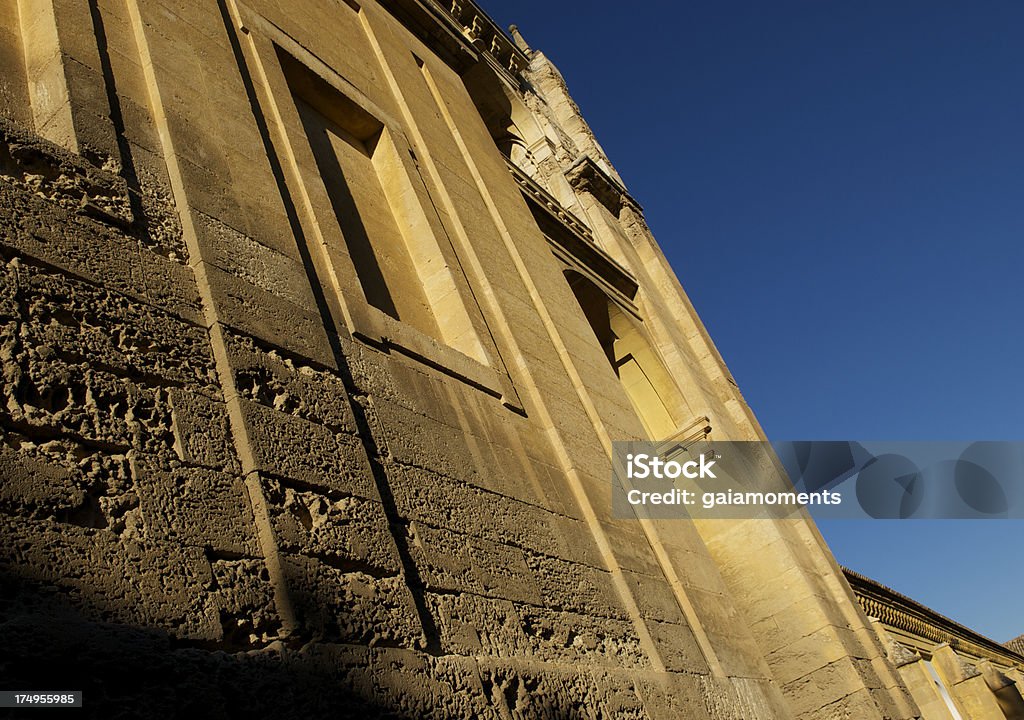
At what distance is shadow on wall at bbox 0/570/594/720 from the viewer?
6.76ft

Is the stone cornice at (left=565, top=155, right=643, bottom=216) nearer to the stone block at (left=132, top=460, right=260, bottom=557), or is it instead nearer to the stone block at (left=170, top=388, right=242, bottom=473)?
the stone block at (left=170, top=388, right=242, bottom=473)

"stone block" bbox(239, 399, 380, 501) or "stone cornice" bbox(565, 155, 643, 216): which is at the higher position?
"stone cornice" bbox(565, 155, 643, 216)

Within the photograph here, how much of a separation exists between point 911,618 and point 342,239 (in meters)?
13.1

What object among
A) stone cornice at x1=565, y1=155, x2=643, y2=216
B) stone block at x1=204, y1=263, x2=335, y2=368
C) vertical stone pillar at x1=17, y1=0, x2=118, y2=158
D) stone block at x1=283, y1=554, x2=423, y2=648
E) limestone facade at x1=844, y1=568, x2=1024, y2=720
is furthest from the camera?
stone cornice at x1=565, y1=155, x2=643, y2=216

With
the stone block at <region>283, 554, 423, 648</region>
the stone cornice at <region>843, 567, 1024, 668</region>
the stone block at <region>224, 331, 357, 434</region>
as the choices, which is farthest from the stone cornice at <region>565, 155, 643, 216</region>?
the stone block at <region>283, 554, 423, 648</region>

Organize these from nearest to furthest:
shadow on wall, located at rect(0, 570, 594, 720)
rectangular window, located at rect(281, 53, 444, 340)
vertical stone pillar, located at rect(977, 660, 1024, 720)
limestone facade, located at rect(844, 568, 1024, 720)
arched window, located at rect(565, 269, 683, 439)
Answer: shadow on wall, located at rect(0, 570, 594, 720) < rectangular window, located at rect(281, 53, 444, 340) < limestone facade, located at rect(844, 568, 1024, 720) < arched window, located at rect(565, 269, 683, 439) < vertical stone pillar, located at rect(977, 660, 1024, 720)

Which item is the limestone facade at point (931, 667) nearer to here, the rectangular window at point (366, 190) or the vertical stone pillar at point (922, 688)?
the vertical stone pillar at point (922, 688)

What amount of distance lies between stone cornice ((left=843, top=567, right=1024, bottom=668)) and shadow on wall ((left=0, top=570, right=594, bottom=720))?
9.19 metres

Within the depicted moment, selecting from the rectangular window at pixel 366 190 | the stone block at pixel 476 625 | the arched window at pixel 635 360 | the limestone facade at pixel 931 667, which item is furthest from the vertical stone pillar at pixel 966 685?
the stone block at pixel 476 625

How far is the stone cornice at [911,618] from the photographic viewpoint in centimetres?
1233

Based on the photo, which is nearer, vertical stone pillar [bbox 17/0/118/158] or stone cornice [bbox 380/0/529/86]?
vertical stone pillar [bbox 17/0/118/158]

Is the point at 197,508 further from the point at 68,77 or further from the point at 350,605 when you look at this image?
the point at 68,77

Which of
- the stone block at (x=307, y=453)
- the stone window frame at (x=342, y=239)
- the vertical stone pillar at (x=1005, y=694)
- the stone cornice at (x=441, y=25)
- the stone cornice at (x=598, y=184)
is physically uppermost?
the stone cornice at (x=598, y=184)

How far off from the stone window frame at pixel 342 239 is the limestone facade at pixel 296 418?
0.09 ft
